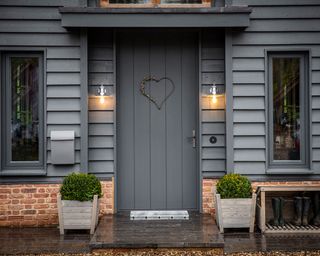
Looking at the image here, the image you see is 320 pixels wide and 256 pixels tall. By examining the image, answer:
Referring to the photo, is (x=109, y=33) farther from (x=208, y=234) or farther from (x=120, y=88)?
(x=208, y=234)

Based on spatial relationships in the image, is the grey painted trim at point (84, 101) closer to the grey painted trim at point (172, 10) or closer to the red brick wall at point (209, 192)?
the grey painted trim at point (172, 10)

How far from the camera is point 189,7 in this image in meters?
7.25

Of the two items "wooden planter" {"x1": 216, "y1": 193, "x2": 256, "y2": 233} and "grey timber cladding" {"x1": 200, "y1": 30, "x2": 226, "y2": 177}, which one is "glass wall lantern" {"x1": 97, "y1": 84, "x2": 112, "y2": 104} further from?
"wooden planter" {"x1": 216, "y1": 193, "x2": 256, "y2": 233}

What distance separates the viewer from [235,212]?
6480 mm

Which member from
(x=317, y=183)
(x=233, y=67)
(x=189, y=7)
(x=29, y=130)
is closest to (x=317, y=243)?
(x=317, y=183)

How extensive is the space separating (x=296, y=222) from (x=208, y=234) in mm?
1465

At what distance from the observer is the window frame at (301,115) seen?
705 centimetres

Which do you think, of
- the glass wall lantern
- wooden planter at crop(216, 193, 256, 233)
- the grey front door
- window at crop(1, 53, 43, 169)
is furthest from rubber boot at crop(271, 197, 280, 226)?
window at crop(1, 53, 43, 169)

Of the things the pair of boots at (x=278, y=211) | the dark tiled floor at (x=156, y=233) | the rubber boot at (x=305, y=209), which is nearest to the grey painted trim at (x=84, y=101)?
the dark tiled floor at (x=156, y=233)

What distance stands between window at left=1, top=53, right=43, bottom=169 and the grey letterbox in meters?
0.30

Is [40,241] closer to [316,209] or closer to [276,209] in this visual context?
[276,209]

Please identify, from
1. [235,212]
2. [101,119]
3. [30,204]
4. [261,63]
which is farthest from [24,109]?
[261,63]

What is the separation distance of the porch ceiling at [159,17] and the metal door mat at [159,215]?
2.60 metres

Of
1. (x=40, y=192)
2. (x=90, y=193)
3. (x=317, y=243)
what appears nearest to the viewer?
(x=317, y=243)
